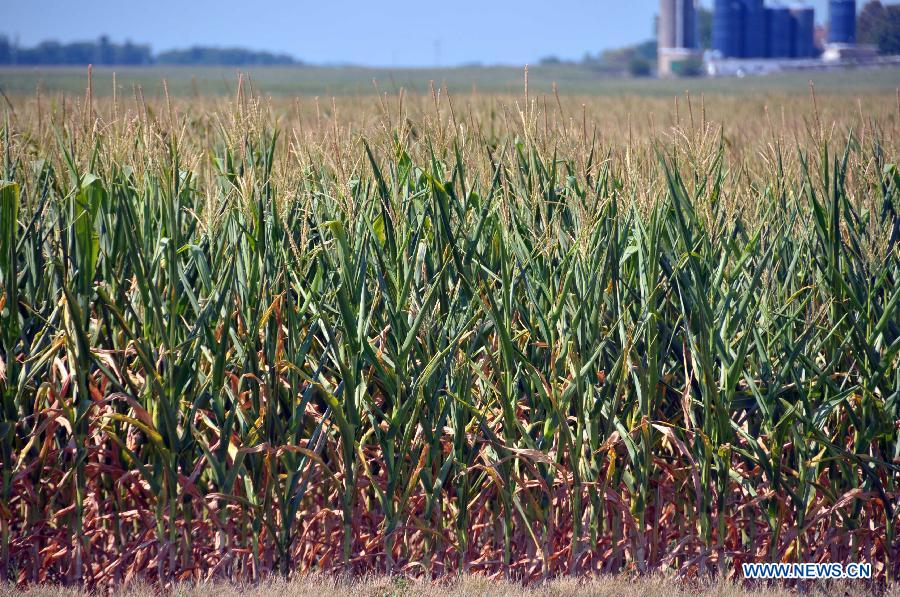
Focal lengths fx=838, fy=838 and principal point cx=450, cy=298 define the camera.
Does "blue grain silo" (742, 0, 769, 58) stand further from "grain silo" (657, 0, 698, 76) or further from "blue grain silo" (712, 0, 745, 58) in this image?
"grain silo" (657, 0, 698, 76)

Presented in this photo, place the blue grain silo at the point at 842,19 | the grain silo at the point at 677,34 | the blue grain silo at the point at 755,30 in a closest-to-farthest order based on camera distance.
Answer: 1. the blue grain silo at the point at 842,19
2. the blue grain silo at the point at 755,30
3. the grain silo at the point at 677,34

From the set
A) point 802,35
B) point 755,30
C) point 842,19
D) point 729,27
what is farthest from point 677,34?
point 842,19

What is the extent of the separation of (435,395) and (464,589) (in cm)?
66

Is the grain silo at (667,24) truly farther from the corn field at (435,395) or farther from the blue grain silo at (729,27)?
the corn field at (435,395)

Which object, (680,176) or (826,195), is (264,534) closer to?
(680,176)

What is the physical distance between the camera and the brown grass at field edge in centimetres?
281

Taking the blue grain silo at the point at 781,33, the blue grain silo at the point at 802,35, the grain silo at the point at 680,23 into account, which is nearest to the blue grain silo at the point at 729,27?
the blue grain silo at the point at 781,33

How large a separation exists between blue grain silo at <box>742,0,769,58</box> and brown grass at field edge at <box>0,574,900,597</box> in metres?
61.4

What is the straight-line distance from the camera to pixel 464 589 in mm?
2840

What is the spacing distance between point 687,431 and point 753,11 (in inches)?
2513

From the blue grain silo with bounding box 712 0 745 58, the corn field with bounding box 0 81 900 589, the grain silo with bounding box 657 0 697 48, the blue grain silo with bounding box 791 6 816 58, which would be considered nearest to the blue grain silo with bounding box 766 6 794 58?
the blue grain silo with bounding box 791 6 816 58

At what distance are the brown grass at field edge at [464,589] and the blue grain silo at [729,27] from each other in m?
65.5

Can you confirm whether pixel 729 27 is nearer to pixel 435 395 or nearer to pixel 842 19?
pixel 842 19

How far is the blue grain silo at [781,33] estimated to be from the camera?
56125 mm
